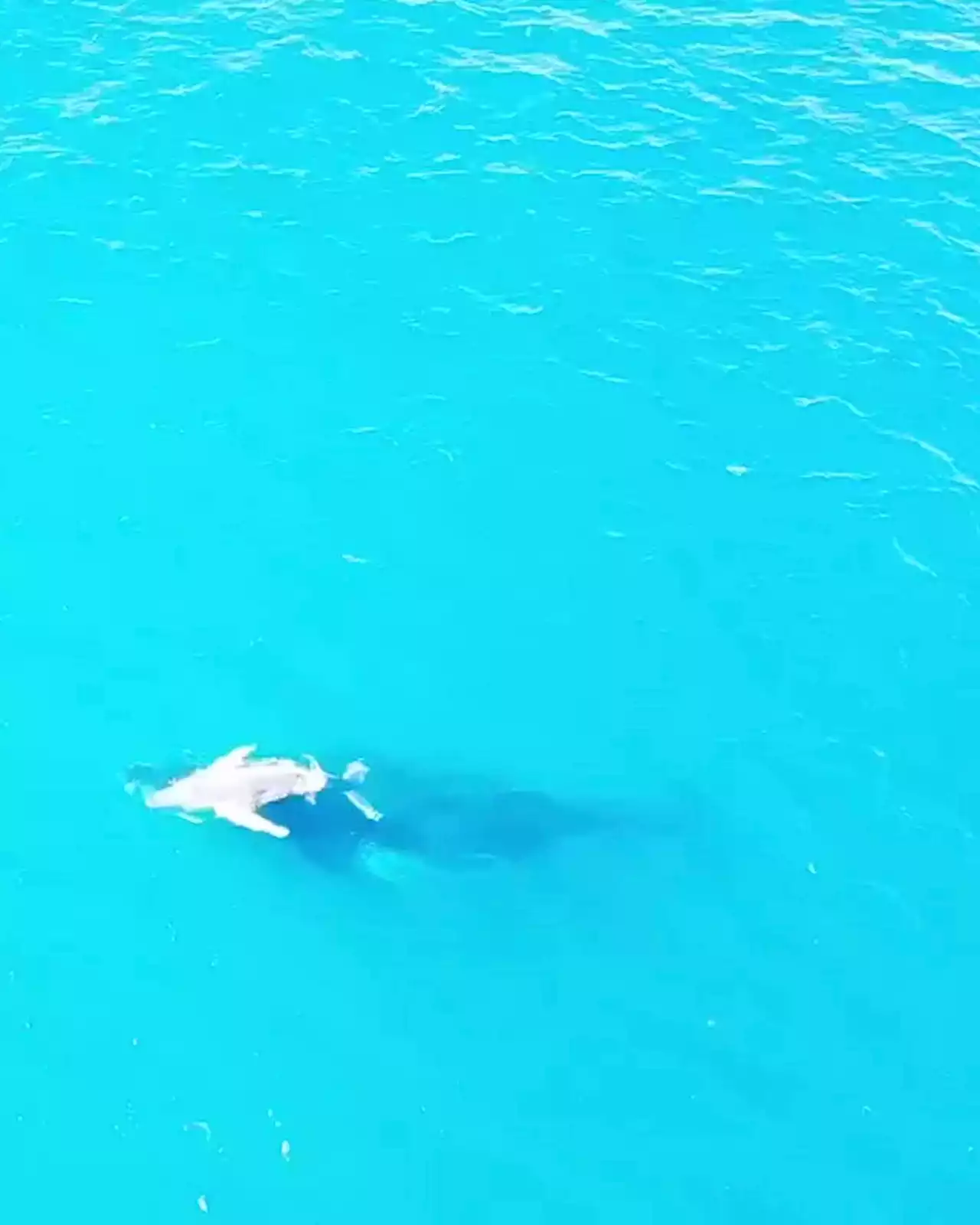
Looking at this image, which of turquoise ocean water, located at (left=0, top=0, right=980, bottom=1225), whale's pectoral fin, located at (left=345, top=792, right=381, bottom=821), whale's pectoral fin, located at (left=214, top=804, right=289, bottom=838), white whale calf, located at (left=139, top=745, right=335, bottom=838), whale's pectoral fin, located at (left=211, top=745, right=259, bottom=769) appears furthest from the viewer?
whale's pectoral fin, located at (left=211, top=745, right=259, bottom=769)

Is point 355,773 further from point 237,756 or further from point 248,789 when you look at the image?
point 237,756

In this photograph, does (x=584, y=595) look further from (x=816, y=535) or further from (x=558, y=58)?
(x=558, y=58)

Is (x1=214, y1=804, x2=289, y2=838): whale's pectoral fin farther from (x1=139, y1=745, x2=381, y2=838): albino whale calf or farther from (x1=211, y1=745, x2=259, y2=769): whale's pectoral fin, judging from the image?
(x1=211, y1=745, x2=259, y2=769): whale's pectoral fin

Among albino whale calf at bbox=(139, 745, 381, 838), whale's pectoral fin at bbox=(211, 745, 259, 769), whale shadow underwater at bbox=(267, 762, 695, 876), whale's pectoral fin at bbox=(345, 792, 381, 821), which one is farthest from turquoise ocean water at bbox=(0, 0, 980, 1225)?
whale's pectoral fin at bbox=(345, 792, 381, 821)

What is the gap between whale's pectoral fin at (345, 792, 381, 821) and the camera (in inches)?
3187

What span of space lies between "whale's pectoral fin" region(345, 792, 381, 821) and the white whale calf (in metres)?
1.17

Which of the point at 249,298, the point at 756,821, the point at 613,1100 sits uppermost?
the point at 249,298

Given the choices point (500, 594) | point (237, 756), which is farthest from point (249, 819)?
point (500, 594)

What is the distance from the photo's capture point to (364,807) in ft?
266

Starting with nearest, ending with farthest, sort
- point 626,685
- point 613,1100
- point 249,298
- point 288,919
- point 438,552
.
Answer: point 613,1100 < point 288,919 < point 626,685 < point 438,552 < point 249,298

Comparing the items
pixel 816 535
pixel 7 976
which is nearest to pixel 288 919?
pixel 7 976

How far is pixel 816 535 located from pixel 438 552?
23.9m

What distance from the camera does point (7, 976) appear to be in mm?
74188

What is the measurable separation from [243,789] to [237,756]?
285cm
